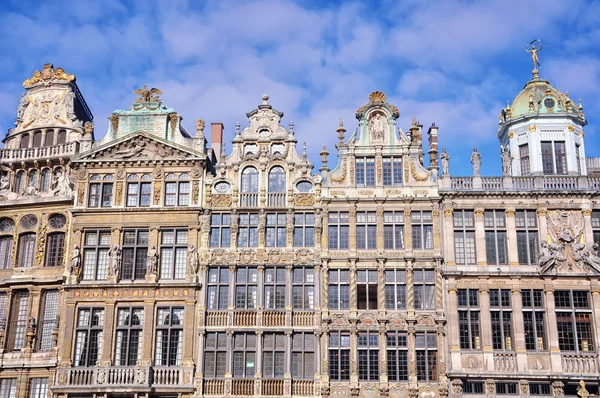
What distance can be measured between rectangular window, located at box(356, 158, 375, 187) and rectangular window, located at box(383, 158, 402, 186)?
22.7 inches

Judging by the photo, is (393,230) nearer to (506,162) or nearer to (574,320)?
(506,162)

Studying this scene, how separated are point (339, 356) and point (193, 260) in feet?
26.1

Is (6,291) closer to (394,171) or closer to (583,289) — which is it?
(394,171)

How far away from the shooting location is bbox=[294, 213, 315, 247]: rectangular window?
109ft

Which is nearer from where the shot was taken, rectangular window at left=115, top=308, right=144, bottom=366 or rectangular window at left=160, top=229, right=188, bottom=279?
rectangular window at left=115, top=308, right=144, bottom=366

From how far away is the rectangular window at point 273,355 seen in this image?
103ft

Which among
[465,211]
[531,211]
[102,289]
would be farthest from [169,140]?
[531,211]

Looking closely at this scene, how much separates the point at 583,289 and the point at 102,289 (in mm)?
21841

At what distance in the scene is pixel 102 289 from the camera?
108 feet

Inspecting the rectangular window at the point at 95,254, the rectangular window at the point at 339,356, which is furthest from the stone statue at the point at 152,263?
the rectangular window at the point at 339,356

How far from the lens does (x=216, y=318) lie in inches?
1265

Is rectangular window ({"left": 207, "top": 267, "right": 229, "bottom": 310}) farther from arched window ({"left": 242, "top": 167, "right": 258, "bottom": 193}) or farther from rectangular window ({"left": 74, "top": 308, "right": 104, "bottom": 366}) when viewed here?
rectangular window ({"left": 74, "top": 308, "right": 104, "bottom": 366})

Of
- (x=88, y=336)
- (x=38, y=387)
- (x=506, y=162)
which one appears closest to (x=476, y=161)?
(x=506, y=162)

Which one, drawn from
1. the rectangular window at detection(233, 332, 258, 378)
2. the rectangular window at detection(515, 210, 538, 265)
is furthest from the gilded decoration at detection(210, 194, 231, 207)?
the rectangular window at detection(515, 210, 538, 265)
